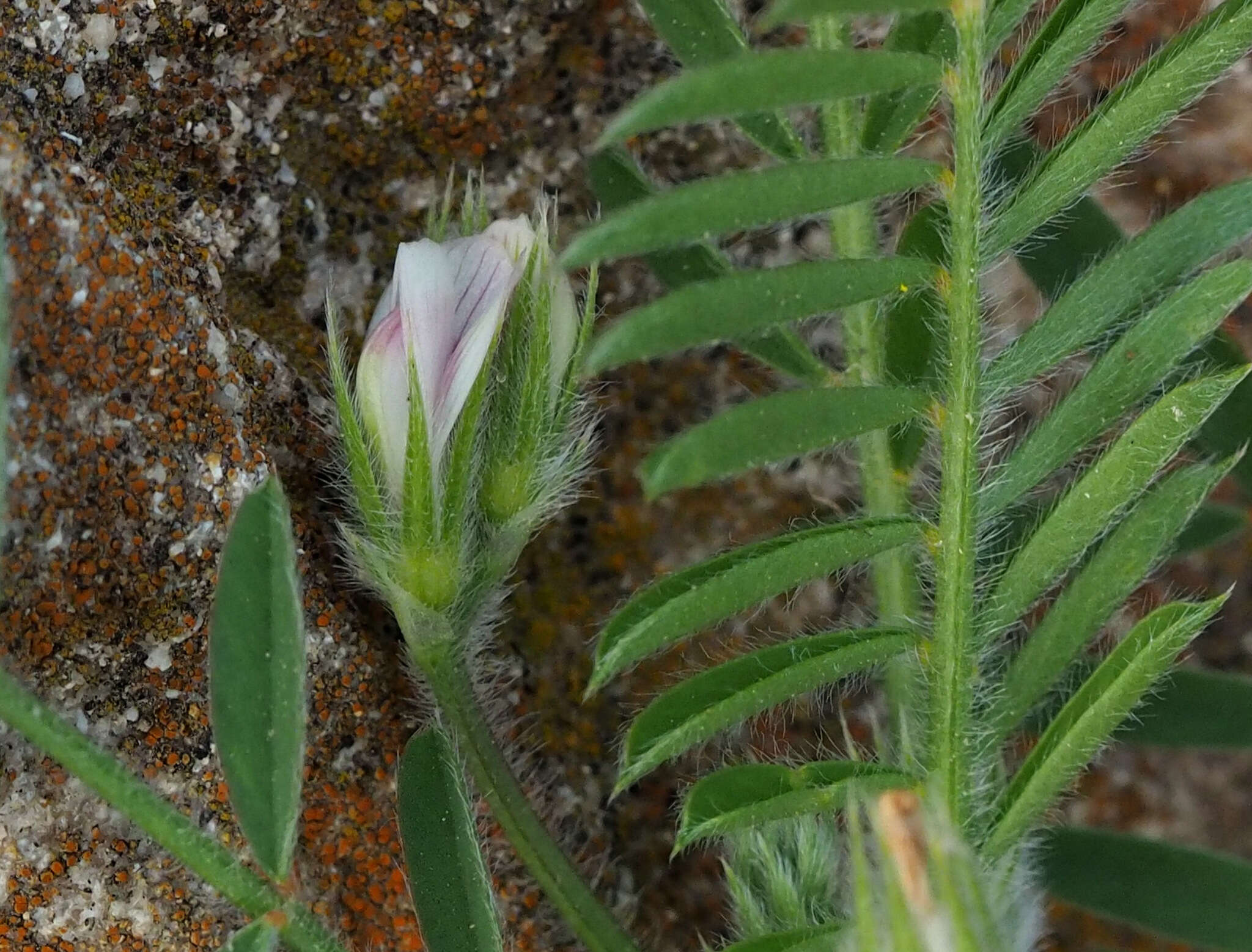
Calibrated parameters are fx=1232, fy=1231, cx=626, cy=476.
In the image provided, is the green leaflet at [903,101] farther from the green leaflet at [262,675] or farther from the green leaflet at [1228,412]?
the green leaflet at [262,675]

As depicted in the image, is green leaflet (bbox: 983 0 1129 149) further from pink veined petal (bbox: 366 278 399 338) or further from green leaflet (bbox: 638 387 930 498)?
pink veined petal (bbox: 366 278 399 338)

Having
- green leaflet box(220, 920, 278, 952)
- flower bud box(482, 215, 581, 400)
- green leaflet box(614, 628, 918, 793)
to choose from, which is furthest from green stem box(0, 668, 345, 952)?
flower bud box(482, 215, 581, 400)

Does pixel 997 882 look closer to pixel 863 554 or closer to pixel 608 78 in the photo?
pixel 863 554

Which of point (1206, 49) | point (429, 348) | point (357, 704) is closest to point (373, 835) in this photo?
point (357, 704)

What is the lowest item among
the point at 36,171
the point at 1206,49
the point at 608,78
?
the point at 1206,49

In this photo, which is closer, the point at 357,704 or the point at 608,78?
the point at 357,704

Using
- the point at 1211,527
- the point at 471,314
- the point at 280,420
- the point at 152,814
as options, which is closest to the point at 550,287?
the point at 471,314
